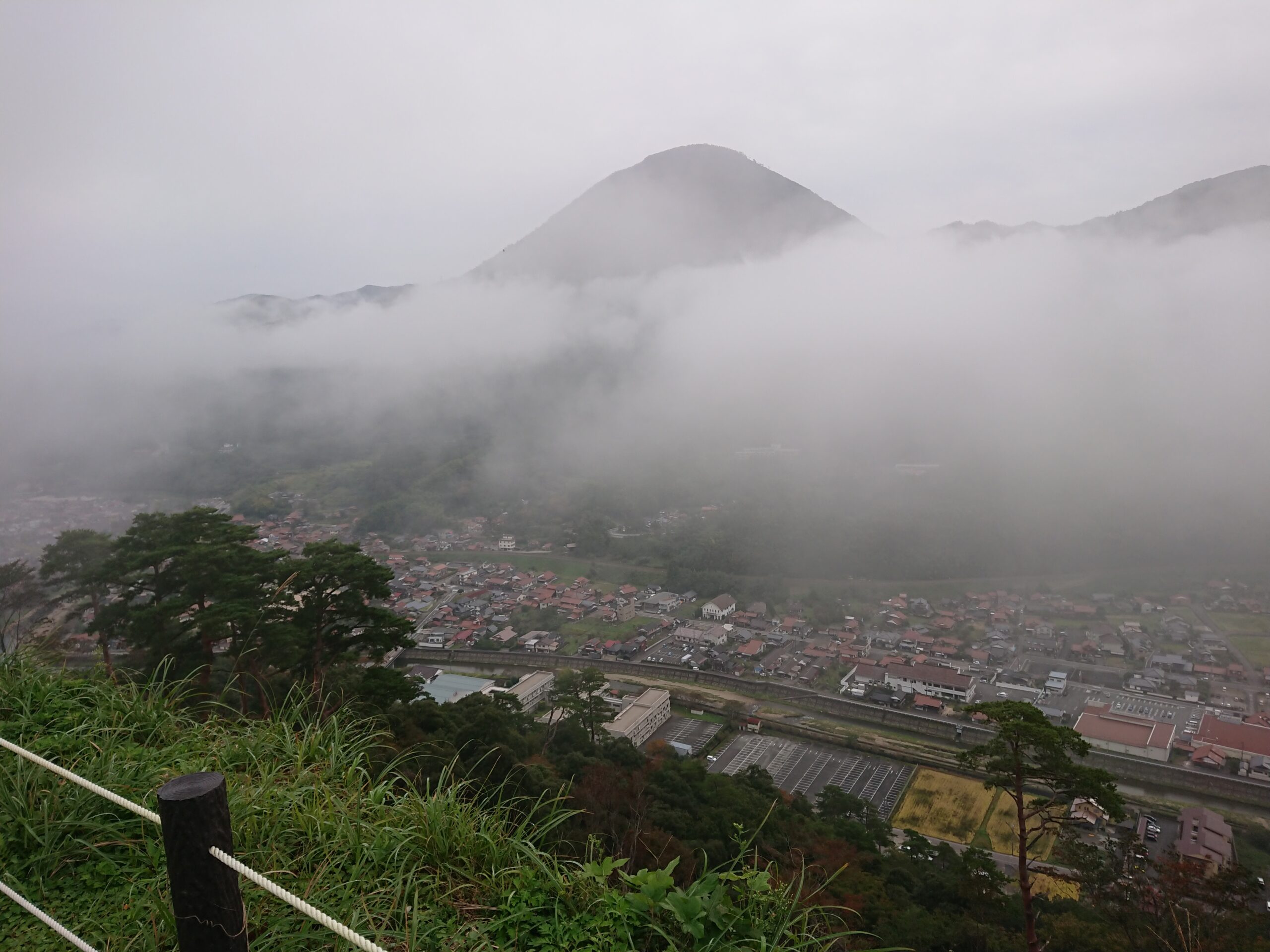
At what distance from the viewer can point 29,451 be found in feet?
69.8

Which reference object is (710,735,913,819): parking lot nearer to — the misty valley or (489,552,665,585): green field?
the misty valley

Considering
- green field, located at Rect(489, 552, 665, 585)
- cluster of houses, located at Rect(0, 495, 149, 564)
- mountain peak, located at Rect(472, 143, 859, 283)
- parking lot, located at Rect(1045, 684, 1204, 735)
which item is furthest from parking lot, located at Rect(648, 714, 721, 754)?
mountain peak, located at Rect(472, 143, 859, 283)

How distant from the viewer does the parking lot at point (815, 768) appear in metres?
8.73

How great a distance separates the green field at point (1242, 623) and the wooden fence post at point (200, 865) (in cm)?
1915

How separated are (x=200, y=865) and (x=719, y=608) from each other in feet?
54.8

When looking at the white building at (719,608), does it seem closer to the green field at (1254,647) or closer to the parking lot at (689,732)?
the parking lot at (689,732)

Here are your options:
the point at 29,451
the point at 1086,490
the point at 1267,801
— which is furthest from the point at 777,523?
the point at 29,451

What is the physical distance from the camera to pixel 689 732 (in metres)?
10.3

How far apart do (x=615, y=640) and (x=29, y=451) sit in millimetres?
20615

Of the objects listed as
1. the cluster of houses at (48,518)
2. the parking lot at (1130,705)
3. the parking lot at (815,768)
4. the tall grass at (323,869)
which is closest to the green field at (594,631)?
the parking lot at (815,768)

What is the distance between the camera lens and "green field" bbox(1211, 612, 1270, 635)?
1425 cm

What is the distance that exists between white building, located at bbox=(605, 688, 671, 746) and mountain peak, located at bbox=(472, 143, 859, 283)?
210ft

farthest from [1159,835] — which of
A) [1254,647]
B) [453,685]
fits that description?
[453,685]

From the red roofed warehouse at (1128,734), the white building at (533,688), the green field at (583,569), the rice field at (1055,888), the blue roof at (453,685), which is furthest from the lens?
the green field at (583,569)
